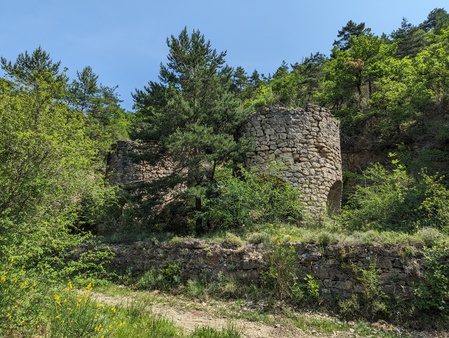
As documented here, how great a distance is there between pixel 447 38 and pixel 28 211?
896 inches

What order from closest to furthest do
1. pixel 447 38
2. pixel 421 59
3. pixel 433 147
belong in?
pixel 433 147 → pixel 421 59 → pixel 447 38

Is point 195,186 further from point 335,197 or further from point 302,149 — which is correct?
point 335,197

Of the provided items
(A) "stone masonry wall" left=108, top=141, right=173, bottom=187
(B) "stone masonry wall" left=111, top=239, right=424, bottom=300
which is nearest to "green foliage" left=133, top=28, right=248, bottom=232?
(B) "stone masonry wall" left=111, top=239, right=424, bottom=300

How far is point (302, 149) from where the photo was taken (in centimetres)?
977

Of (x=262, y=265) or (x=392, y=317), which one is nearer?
(x=392, y=317)

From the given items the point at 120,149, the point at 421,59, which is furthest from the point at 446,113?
the point at 120,149

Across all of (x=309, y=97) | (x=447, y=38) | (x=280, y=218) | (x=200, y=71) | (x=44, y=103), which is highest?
(x=447, y=38)

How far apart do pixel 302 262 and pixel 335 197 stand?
5264mm

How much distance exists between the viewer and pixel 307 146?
984 centimetres

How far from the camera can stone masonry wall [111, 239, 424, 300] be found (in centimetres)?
561

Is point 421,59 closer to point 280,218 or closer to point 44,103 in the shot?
point 280,218

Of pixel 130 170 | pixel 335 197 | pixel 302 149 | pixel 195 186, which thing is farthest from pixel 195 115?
pixel 335 197

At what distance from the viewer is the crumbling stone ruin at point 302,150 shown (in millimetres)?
9492

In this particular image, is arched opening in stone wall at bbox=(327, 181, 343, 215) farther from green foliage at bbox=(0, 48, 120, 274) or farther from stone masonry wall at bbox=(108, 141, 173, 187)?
green foliage at bbox=(0, 48, 120, 274)
